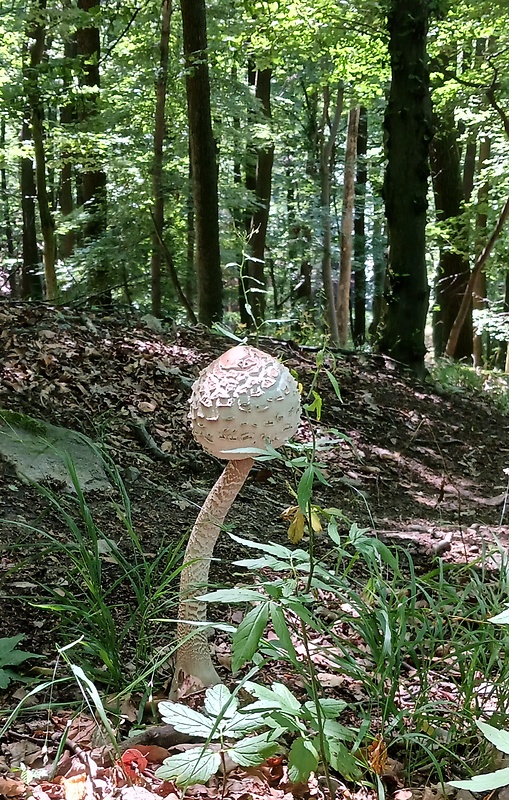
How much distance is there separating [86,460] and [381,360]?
385cm

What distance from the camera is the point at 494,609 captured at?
6.47 ft

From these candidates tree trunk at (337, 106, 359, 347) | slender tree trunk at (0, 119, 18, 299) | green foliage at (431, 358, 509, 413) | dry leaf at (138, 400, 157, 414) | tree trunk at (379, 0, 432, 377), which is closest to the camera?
dry leaf at (138, 400, 157, 414)

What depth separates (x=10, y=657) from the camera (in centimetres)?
184

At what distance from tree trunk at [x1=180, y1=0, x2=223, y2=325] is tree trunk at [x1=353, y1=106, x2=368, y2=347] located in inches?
374

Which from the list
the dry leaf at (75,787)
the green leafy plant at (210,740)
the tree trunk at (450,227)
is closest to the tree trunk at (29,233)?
the tree trunk at (450,227)

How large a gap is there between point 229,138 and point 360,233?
24.6ft

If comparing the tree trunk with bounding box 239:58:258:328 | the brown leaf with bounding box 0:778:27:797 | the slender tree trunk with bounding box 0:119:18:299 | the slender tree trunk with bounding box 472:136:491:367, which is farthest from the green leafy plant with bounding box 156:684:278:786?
the slender tree trunk with bounding box 0:119:18:299

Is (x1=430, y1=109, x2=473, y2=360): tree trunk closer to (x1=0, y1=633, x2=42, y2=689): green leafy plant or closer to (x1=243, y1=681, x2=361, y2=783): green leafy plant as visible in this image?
(x1=0, y1=633, x2=42, y2=689): green leafy plant

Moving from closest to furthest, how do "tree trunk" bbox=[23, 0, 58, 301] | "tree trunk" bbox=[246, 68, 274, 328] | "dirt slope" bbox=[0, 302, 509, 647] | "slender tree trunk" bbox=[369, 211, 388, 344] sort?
"dirt slope" bbox=[0, 302, 509, 647] → "tree trunk" bbox=[23, 0, 58, 301] → "tree trunk" bbox=[246, 68, 274, 328] → "slender tree trunk" bbox=[369, 211, 388, 344]

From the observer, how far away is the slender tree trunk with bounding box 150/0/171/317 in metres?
6.57

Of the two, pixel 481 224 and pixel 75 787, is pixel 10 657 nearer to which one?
pixel 75 787

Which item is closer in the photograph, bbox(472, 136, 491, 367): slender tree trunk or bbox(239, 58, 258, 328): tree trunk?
bbox(472, 136, 491, 367): slender tree trunk

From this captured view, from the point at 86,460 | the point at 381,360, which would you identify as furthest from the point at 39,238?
the point at 86,460

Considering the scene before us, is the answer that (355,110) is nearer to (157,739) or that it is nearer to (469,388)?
(469,388)
